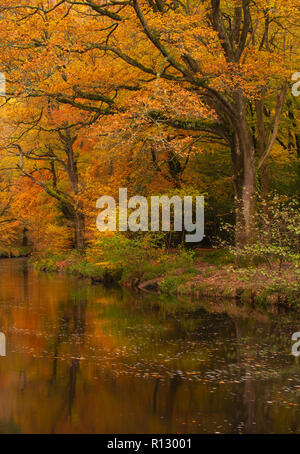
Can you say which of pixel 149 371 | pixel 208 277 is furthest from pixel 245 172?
pixel 149 371

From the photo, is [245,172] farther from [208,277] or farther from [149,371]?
[149,371]

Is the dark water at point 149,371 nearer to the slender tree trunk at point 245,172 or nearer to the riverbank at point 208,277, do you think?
the riverbank at point 208,277

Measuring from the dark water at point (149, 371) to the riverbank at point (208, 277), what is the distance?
91cm

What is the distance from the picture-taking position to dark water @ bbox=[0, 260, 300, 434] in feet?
23.7

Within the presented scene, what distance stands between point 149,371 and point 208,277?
Answer: 1043 cm

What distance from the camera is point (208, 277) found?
19.8 m

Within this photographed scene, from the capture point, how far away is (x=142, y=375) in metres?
9.36

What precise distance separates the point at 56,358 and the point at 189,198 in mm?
12888

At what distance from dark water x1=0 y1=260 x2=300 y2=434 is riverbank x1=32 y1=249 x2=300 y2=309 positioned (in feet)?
2.98

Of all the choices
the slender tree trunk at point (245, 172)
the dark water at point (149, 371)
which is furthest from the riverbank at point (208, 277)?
the slender tree trunk at point (245, 172)

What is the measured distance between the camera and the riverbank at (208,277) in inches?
620

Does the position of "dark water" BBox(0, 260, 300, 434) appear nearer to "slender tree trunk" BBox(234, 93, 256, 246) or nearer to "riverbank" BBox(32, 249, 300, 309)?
"riverbank" BBox(32, 249, 300, 309)

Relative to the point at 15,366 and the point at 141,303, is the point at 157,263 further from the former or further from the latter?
the point at 15,366
